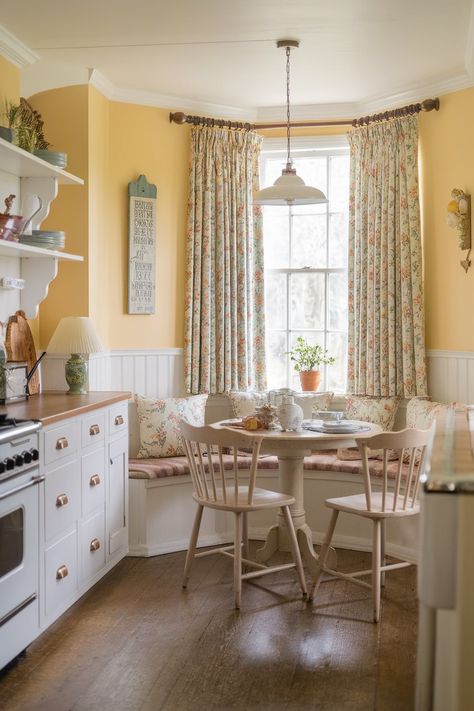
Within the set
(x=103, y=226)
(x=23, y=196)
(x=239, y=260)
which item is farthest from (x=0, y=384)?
(x=239, y=260)

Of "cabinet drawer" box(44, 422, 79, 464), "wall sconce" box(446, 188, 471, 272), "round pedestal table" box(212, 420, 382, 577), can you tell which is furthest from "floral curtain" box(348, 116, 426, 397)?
"cabinet drawer" box(44, 422, 79, 464)

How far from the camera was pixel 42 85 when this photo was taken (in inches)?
189

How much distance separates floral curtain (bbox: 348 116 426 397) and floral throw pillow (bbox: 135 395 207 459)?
1285mm

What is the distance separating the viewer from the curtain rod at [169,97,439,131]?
539 cm

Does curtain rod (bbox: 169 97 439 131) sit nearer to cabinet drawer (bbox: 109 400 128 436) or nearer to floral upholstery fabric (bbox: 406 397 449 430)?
floral upholstery fabric (bbox: 406 397 449 430)

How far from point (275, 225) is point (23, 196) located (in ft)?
7.08

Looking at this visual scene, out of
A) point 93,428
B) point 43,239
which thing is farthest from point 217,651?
point 43,239

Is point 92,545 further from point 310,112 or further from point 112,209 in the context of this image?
point 310,112

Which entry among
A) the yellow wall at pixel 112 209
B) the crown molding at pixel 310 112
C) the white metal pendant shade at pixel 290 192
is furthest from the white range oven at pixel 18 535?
the crown molding at pixel 310 112

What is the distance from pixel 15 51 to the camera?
4.44 metres

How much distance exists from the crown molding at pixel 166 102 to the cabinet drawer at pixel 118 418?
2.08m

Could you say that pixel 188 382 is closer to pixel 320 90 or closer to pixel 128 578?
pixel 128 578

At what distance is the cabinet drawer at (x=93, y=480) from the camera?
153 inches

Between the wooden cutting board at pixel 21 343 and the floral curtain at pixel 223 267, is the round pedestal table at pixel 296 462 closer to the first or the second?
the wooden cutting board at pixel 21 343
